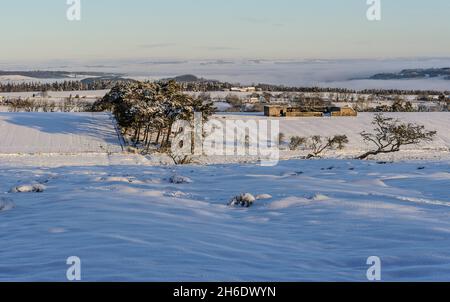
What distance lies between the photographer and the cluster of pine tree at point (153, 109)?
48531 mm

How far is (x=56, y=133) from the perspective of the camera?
55594 millimetres

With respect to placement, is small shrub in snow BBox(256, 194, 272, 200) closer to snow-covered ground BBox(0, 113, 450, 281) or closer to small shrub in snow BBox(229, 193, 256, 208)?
snow-covered ground BBox(0, 113, 450, 281)

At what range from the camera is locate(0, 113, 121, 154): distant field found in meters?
46.0

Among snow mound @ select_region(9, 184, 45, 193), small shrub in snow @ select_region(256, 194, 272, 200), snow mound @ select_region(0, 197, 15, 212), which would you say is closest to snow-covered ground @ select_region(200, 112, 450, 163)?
snow mound @ select_region(9, 184, 45, 193)

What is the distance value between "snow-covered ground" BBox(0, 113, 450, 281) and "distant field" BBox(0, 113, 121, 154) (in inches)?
1316

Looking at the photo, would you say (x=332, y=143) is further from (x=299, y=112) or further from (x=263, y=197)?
(x=299, y=112)

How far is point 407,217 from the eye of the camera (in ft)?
26.6

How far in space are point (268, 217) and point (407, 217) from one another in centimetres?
224
